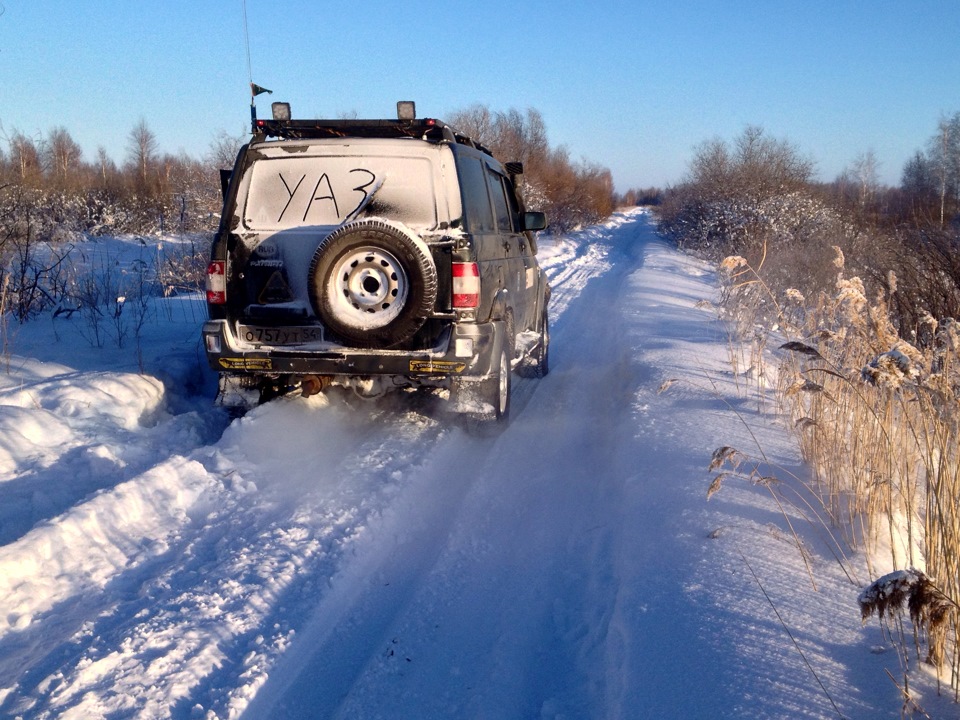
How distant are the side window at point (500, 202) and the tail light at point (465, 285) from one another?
1.57m

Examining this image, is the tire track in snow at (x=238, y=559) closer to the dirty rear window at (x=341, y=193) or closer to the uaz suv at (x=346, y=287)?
the uaz suv at (x=346, y=287)

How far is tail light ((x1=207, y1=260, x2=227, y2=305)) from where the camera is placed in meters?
5.09

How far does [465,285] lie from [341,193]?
45.2 inches

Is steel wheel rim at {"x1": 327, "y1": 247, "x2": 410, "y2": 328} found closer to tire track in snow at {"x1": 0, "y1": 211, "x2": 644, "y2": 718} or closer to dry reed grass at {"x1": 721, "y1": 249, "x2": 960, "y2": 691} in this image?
tire track in snow at {"x1": 0, "y1": 211, "x2": 644, "y2": 718}

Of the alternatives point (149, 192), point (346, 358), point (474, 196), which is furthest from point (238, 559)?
point (149, 192)

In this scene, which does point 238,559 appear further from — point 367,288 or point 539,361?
point 539,361

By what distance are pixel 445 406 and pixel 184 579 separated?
8.73 ft

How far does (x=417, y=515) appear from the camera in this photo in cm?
424

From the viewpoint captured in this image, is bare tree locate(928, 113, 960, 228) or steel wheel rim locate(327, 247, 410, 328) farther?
bare tree locate(928, 113, 960, 228)

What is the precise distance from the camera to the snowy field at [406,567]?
8.39 feet

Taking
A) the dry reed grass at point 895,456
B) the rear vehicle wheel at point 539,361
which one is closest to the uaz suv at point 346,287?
the dry reed grass at point 895,456

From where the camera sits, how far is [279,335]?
5.14 m

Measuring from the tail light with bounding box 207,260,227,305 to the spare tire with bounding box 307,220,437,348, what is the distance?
0.77 metres

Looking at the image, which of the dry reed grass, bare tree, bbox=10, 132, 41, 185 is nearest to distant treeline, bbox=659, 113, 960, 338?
the dry reed grass
